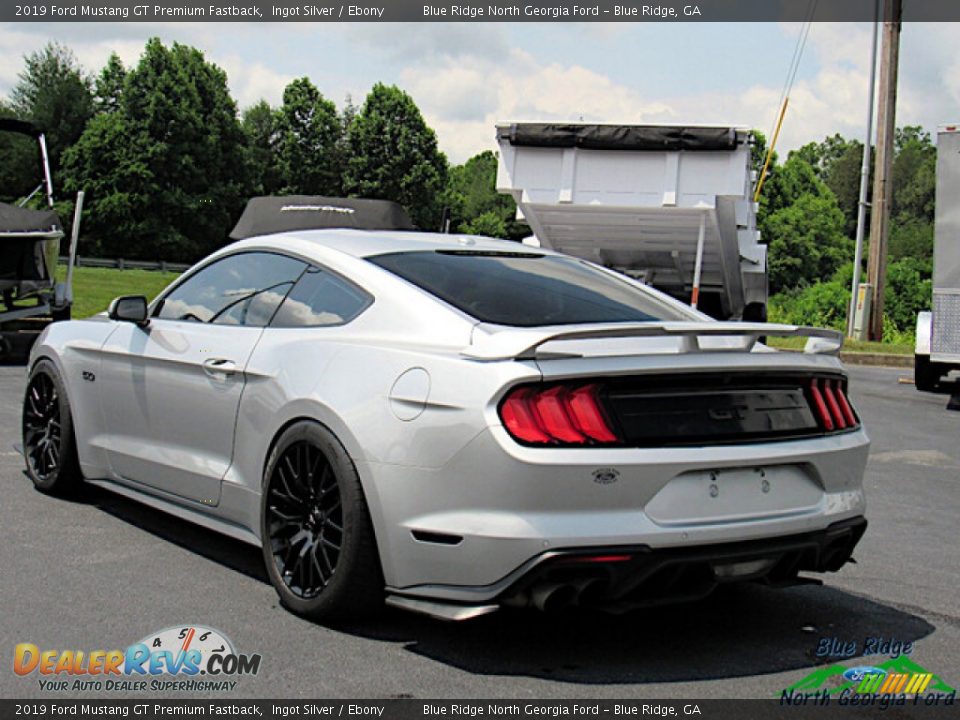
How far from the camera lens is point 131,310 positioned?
5395mm

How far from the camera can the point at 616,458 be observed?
354cm

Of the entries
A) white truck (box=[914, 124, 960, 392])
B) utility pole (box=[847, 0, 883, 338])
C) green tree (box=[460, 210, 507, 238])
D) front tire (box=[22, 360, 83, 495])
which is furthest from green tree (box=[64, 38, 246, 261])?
front tire (box=[22, 360, 83, 495])

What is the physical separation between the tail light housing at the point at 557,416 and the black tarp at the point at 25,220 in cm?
1340

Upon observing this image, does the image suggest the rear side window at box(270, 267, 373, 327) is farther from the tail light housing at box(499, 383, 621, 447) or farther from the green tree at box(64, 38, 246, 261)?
the green tree at box(64, 38, 246, 261)

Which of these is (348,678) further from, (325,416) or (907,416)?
(907,416)

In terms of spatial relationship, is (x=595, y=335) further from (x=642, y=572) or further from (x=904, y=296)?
(x=904, y=296)

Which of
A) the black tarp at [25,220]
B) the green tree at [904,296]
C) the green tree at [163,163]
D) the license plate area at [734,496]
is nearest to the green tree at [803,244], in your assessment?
the green tree at [163,163]

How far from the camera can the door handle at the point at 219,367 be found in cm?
462

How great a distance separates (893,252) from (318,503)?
76933 millimetres

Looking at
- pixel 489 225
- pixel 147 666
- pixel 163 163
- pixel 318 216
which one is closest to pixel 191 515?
pixel 147 666

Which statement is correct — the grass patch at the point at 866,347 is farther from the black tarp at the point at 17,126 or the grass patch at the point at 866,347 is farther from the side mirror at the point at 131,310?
the side mirror at the point at 131,310

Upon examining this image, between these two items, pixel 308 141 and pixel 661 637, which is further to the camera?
pixel 308 141

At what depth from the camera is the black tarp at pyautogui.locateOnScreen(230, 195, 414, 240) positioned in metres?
15.7

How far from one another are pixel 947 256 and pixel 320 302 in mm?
11226
